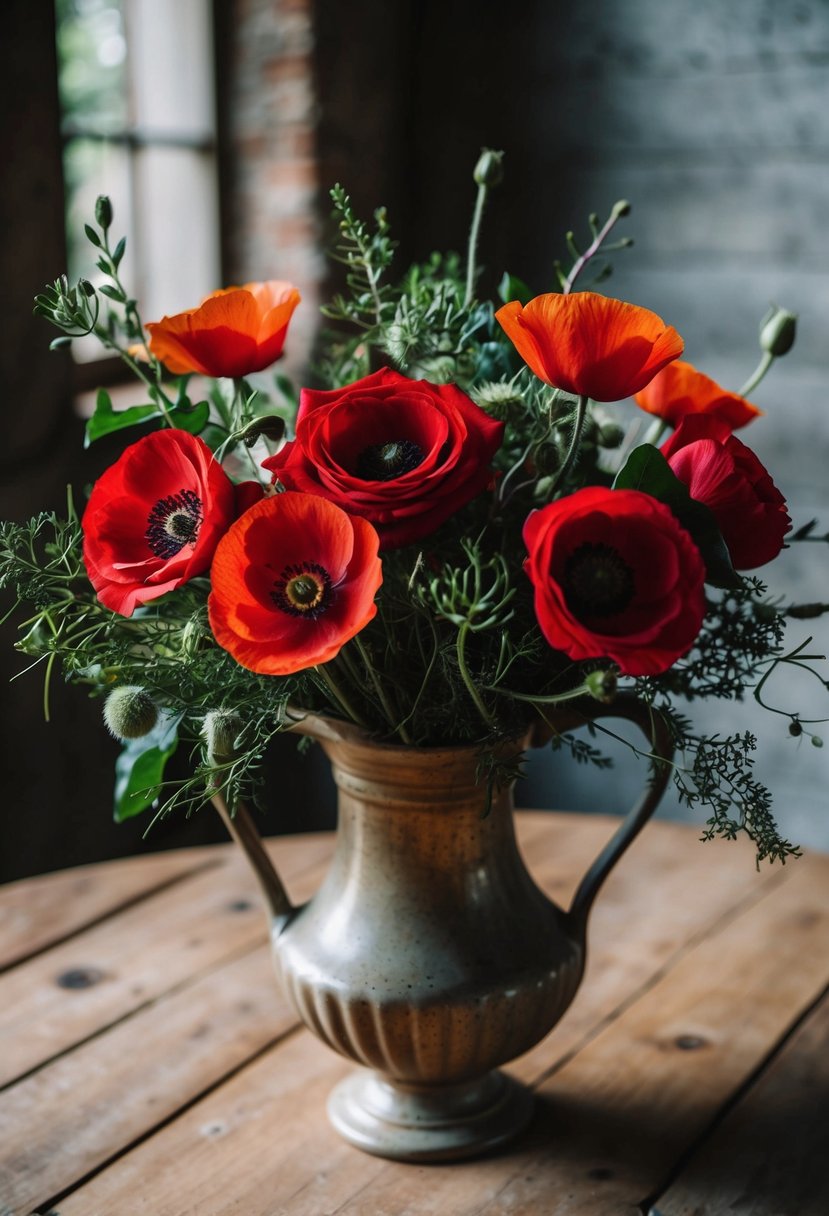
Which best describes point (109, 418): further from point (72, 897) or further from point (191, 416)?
point (72, 897)

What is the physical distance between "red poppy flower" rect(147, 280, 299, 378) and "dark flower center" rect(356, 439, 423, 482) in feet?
0.29

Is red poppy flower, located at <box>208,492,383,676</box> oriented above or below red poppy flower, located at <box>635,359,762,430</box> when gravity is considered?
below

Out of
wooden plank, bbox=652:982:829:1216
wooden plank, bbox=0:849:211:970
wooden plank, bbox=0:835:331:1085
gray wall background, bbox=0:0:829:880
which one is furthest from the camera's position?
gray wall background, bbox=0:0:829:880

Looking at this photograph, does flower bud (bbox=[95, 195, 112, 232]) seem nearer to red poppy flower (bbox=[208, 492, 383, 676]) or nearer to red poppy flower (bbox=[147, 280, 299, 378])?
red poppy flower (bbox=[147, 280, 299, 378])

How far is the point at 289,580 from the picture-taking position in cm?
63

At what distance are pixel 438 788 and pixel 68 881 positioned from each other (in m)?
0.58

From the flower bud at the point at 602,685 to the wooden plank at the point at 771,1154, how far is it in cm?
37

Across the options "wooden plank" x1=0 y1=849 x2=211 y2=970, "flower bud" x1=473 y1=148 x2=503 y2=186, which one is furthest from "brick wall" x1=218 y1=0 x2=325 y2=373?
"flower bud" x1=473 y1=148 x2=503 y2=186

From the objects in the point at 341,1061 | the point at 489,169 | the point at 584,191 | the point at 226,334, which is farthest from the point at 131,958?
the point at 584,191

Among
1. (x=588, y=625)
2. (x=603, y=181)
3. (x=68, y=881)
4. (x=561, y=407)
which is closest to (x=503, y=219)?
(x=603, y=181)

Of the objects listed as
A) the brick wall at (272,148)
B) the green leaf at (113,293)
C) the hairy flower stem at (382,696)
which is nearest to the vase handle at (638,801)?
the hairy flower stem at (382,696)

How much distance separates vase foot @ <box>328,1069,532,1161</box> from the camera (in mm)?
795

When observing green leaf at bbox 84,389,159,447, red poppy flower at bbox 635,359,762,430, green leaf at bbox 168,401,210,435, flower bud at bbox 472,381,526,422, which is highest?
flower bud at bbox 472,381,526,422

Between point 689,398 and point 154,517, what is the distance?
1.06ft
